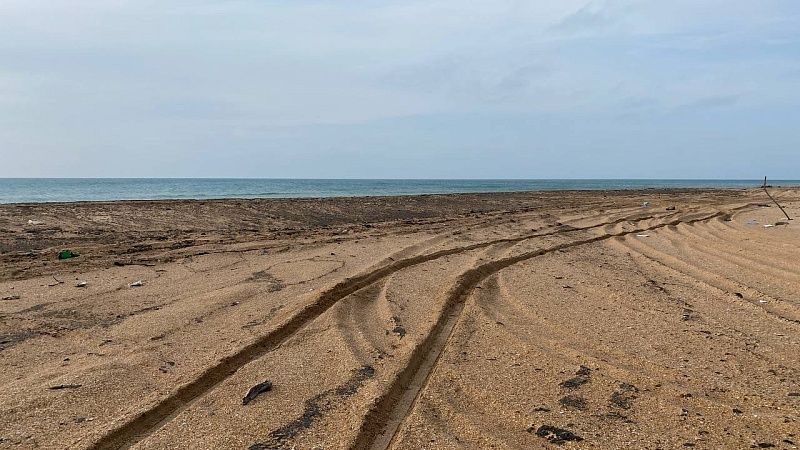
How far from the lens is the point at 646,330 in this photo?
4.59 m

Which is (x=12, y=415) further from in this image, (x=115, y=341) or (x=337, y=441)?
(x=337, y=441)

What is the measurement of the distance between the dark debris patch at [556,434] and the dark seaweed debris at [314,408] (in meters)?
1.10

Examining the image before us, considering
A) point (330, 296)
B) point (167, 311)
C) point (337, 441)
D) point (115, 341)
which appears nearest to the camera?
point (337, 441)

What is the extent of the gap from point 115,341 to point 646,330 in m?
4.21

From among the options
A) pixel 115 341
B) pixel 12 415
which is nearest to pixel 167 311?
pixel 115 341

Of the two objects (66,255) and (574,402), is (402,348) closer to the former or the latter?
(574,402)

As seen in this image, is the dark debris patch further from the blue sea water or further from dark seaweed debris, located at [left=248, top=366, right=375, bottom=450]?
the blue sea water

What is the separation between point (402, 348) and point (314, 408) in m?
1.13

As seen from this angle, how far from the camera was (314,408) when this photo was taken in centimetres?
313

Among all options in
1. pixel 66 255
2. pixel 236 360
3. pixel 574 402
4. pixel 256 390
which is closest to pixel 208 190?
pixel 66 255

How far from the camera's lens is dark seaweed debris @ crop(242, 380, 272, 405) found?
10.6ft

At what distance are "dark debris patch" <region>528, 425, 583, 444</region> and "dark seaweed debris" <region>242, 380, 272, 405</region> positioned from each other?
5.11 ft

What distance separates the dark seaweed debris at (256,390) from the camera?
3.24 m

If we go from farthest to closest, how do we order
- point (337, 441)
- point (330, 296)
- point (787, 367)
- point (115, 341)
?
1. point (330, 296)
2. point (115, 341)
3. point (787, 367)
4. point (337, 441)
